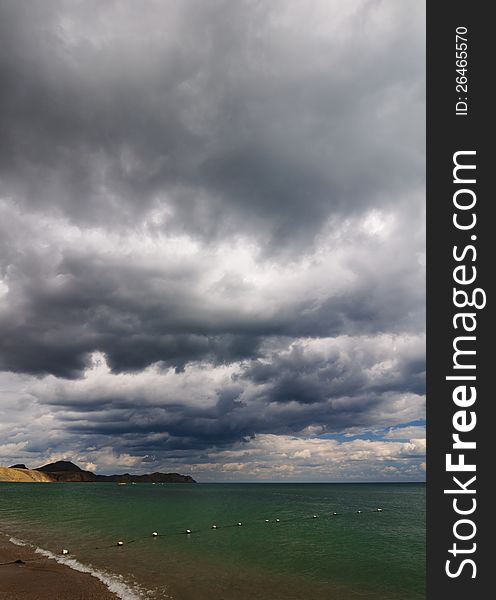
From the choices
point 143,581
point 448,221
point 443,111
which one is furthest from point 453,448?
point 143,581

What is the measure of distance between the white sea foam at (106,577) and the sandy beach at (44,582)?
564 mm

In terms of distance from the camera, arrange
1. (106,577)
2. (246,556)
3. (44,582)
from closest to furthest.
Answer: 1. (44,582)
2. (106,577)
3. (246,556)

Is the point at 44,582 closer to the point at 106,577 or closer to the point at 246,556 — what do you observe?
the point at 106,577

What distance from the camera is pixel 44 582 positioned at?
33531 mm

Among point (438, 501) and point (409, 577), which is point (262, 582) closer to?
point (409, 577)

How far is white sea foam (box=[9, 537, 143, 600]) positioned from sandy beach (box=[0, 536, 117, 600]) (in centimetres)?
56

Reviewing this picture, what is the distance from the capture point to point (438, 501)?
52.7 ft

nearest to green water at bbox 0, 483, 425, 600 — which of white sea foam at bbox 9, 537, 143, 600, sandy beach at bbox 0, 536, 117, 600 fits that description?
white sea foam at bbox 9, 537, 143, 600


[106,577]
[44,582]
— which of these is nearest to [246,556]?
[106,577]

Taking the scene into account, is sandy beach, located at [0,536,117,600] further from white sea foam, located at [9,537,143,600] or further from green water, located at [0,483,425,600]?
green water, located at [0,483,425,600]

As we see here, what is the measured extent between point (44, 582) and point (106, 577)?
16.2 ft

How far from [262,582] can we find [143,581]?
9.91 meters

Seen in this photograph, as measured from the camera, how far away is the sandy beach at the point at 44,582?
98.5ft

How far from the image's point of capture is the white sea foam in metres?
30.7
